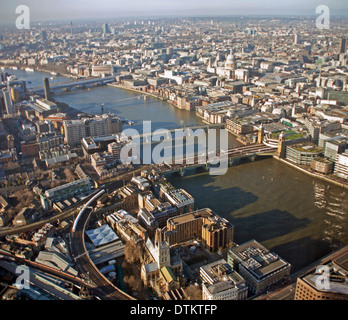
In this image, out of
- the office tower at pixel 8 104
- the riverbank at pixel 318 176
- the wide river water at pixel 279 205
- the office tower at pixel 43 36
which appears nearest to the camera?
the wide river water at pixel 279 205

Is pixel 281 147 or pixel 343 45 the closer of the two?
pixel 281 147

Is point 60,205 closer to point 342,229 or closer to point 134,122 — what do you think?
point 342,229

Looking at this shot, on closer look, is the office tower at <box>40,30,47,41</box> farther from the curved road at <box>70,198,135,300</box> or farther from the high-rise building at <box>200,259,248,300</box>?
the high-rise building at <box>200,259,248,300</box>

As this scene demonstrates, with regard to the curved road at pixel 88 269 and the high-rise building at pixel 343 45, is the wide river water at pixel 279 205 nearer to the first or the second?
the curved road at pixel 88 269

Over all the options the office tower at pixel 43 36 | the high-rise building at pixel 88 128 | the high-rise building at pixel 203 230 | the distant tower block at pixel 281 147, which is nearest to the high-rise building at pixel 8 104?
the high-rise building at pixel 88 128

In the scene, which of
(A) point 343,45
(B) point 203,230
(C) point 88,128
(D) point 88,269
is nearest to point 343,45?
(A) point 343,45

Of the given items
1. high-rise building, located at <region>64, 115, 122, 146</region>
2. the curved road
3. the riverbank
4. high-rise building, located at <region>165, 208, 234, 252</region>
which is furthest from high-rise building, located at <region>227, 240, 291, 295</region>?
high-rise building, located at <region>64, 115, 122, 146</region>

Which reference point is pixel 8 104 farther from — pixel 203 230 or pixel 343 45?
pixel 343 45

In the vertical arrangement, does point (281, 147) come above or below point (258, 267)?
above
